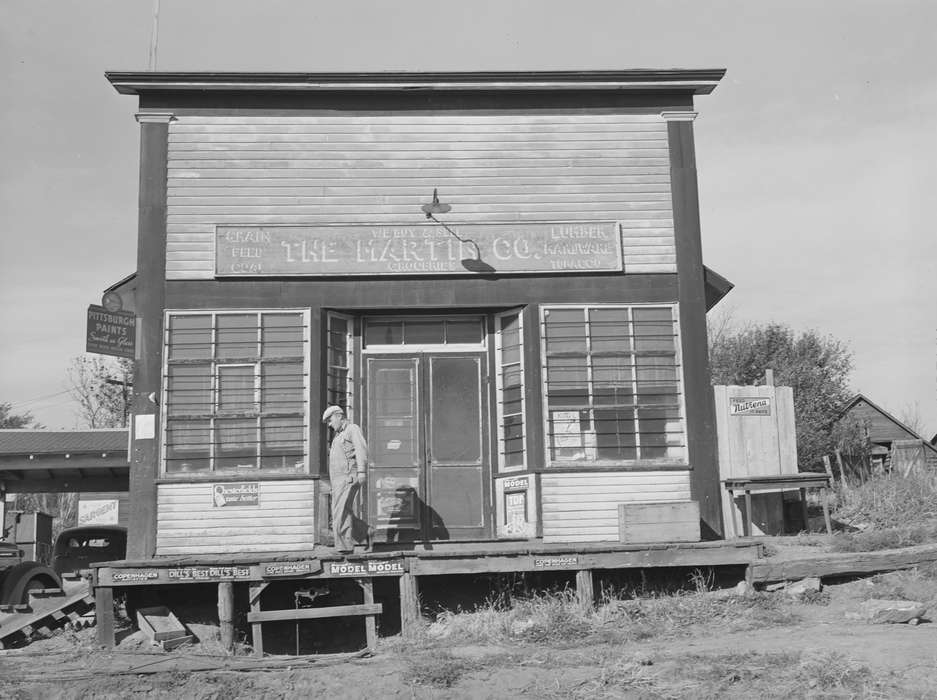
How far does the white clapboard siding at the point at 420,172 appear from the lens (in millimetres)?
14234

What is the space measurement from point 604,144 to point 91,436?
15494 millimetres

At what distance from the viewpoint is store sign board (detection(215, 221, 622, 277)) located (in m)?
14.1

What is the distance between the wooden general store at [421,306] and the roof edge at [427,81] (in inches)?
1.4

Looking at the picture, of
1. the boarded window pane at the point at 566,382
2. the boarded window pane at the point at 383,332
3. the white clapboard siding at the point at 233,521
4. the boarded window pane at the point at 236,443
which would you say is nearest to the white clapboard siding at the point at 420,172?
the boarded window pane at the point at 383,332

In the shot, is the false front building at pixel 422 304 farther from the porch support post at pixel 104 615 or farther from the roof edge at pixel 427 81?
the porch support post at pixel 104 615

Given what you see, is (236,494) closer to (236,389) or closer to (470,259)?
(236,389)

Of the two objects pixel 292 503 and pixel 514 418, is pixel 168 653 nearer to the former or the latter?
pixel 292 503

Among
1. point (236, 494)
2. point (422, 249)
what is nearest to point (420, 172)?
point (422, 249)

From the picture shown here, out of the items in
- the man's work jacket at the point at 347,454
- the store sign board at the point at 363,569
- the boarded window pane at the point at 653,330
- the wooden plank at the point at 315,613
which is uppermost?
the boarded window pane at the point at 653,330

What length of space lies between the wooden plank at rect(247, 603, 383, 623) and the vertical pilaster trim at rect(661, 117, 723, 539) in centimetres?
445

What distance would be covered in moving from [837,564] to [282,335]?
294 inches

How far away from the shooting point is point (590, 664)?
34.4 feet

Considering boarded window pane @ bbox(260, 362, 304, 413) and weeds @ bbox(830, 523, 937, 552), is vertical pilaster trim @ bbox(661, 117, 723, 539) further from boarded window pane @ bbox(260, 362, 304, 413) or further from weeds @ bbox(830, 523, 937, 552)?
boarded window pane @ bbox(260, 362, 304, 413)

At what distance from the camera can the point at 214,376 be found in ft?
45.3
